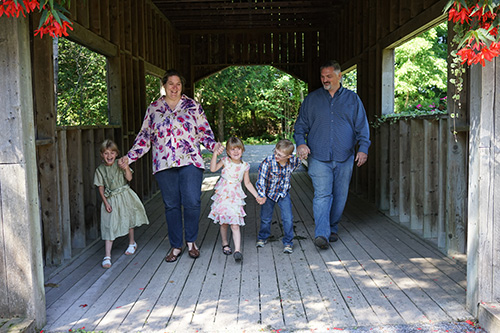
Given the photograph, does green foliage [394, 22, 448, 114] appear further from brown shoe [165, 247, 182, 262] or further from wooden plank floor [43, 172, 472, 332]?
brown shoe [165, 247, 182, 262]

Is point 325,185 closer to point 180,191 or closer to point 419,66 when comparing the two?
point 180,191

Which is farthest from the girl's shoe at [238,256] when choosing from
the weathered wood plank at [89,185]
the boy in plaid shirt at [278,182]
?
the weathered wood plank at [89,185]

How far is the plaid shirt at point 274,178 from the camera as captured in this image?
4449mm

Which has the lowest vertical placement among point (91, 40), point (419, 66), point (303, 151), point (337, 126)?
point (303, 151)

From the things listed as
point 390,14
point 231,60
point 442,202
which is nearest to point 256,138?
point 231,60

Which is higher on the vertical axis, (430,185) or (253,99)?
Answer: (253,99)

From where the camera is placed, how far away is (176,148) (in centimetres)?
418

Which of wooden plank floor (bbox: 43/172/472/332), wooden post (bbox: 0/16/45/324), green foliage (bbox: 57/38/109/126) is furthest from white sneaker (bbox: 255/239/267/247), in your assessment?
green foliage (bbox: 57/38/109/126)

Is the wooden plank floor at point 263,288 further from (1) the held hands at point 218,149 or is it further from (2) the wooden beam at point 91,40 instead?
(2) the wooden beam at point 91,40

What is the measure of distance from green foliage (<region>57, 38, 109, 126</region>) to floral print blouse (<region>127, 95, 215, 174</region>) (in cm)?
691

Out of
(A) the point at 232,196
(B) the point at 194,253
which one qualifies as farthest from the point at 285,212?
(B) the point at 194,253

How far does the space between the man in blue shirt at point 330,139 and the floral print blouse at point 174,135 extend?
3.10 ft

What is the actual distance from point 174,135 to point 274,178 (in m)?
0.96

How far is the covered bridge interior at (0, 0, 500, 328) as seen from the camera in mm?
2885
